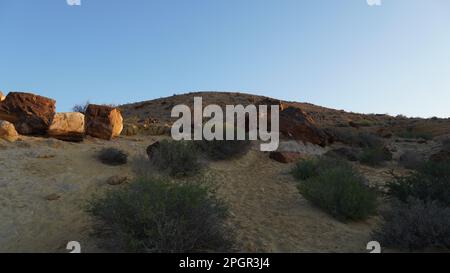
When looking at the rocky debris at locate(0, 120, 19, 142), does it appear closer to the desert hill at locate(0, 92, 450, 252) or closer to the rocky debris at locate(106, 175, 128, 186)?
the desert hill at locate(0, 92, 450, 252)

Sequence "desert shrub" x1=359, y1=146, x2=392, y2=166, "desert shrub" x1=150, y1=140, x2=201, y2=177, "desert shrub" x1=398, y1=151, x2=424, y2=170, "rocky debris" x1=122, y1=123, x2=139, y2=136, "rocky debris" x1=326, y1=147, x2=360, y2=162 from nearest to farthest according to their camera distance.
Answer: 1. "desert shrub" x1=150, y1=140, x2=201, y2=177
2. "desert shrub" x1=398, y1=151, x2=424, y2=170
3. "desert shrub" x1=359, y1=146, x2=392, y2=166
4. "rocky debris" x1=326, y1=147, x2=360, y2=162
5. "rocky debris" x1=122, y1=123, x2=139, y2=136

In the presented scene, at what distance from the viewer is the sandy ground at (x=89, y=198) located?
19.7ft

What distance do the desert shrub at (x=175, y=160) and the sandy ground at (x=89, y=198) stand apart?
62 centimetres

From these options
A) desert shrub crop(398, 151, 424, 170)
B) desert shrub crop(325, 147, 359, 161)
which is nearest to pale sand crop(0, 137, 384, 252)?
desert shrub crop(325, 147, 359, 161)

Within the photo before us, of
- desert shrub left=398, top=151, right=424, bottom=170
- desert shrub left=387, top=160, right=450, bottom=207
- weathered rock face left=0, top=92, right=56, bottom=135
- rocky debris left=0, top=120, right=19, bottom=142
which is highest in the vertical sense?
weathered rock face left=0, top=92, right=56, bottom=135

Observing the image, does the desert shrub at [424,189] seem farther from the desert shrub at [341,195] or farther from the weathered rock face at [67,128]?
the weathered rock face at [67,128]

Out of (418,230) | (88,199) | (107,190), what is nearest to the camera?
(418,230)

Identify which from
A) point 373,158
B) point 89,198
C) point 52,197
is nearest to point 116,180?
point 89,198

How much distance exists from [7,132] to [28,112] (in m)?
1.15

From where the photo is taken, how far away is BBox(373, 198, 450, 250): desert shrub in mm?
5496

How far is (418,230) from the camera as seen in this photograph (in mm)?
5613

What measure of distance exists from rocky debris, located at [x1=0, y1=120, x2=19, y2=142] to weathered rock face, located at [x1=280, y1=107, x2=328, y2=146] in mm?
8207

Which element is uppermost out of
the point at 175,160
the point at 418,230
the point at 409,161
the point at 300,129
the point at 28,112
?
the point at 28,112

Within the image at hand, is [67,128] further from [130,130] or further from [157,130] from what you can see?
[157,130]
